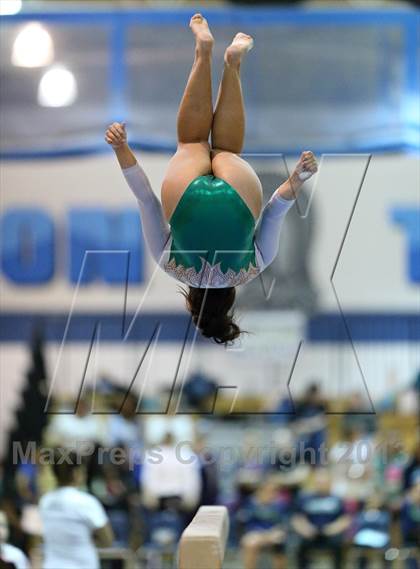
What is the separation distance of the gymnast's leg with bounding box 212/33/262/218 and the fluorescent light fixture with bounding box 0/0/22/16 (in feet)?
11.7

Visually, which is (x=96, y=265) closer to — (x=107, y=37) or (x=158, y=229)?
(x=107, y=37)

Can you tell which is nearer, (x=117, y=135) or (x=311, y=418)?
(x=117, y=135)

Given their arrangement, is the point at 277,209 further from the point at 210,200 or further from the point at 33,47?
the point at 33,47

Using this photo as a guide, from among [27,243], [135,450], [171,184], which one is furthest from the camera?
[27,243]

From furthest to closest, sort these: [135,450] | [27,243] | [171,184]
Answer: [27,243], [135,450], [171,184]

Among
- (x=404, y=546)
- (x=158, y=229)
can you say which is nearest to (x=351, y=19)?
(x=404, y=546)

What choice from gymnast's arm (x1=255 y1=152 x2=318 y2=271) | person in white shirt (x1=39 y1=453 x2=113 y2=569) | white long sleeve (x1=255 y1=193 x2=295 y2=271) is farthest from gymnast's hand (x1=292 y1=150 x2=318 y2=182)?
person in white shirt (x1=39 y1=453 x2=113 y2=569)

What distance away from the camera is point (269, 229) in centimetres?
379

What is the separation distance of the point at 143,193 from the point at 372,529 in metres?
4.01

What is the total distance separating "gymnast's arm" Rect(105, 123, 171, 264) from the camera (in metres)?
3.64

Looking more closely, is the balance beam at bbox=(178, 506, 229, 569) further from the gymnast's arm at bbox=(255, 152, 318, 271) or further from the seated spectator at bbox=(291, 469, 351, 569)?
the seated spectator at bbox=(291, 469, 351, 569)

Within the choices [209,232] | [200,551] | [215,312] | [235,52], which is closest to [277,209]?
[209,232]

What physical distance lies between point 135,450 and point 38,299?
1201 mm

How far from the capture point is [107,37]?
7.32 metres
